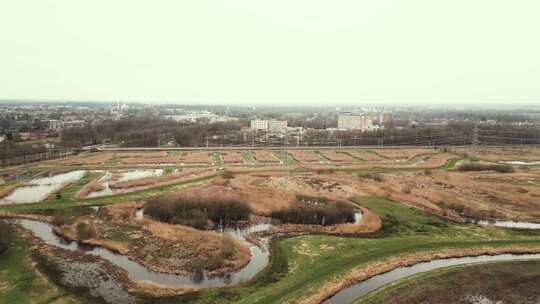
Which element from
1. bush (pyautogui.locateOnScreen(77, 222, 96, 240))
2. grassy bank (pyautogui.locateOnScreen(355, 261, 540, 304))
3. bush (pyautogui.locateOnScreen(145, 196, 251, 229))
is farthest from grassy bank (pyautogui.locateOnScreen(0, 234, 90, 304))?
grassy bank (pyautogui.locateOnScreen(355, 261, 540, 304))

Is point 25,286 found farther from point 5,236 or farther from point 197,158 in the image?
point 197,158

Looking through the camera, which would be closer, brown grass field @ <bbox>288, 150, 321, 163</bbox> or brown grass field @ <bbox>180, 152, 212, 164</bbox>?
brown grass field @ <bbox>180, 152, 212, 164</bbox>

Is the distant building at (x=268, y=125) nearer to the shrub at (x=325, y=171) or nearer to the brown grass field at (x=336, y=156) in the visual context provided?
the brown grass field at (x=336, y=156)

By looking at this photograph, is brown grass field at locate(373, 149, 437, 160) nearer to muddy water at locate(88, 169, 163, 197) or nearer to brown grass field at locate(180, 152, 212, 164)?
brown grass field at locate(180, 152, 212, 164)

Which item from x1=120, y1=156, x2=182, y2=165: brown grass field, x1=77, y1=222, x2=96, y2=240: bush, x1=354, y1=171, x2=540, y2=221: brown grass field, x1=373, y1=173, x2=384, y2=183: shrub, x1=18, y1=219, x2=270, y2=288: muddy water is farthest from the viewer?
x1=120, y1=156, x2=182, y2=165: brown grass field

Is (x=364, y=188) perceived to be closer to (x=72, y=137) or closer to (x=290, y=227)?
(x=290, y=227)

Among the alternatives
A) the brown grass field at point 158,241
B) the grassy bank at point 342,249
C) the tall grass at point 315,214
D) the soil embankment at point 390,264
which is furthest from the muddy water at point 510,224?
the brown grass field at point 158,241
